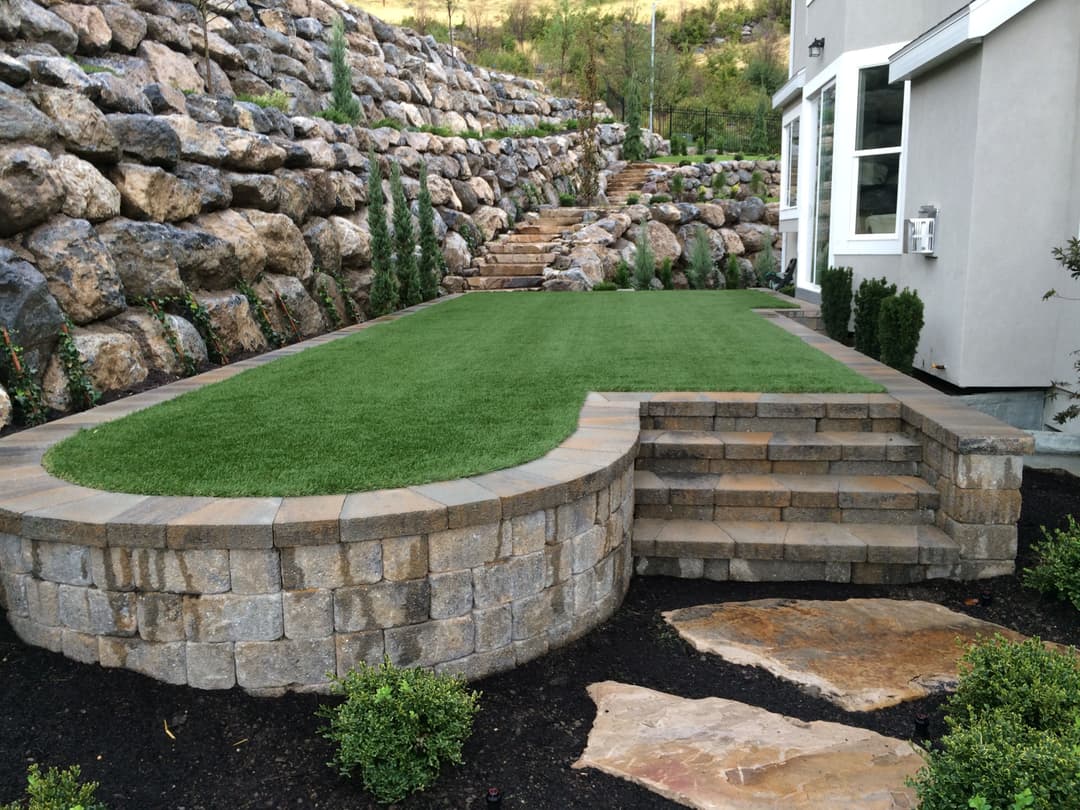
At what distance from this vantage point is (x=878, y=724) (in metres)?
2.99

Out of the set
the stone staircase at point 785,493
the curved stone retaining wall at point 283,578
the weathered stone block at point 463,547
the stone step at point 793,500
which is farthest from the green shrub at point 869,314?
the weathered stone block at point 463,547

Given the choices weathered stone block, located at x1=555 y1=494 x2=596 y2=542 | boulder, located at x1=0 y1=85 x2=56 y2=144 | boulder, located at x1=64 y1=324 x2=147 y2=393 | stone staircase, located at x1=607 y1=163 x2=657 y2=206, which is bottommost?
weathered stone block, located at x1=555 y1=494 x2=596 y2=542

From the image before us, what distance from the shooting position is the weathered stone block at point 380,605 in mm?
3004

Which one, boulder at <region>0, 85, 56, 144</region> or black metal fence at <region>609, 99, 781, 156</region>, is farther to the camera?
black metal fence at <region>609, 99, 781, 156</region>

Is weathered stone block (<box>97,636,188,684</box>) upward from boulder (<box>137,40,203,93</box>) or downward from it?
downward

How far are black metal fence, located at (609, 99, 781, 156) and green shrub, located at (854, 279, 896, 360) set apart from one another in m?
18.5

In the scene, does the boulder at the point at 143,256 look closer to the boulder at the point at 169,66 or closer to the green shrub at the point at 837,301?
the boulder at the point at 169,66

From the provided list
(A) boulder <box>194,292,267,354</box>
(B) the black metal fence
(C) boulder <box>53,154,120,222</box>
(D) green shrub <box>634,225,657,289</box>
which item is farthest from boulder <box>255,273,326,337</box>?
(B) the black metal fence

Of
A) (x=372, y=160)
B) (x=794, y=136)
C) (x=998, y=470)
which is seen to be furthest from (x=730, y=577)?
(x=794, y=136)

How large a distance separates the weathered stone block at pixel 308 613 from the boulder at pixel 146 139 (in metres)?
5.90

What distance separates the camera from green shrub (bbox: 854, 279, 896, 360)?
7391 millimetres

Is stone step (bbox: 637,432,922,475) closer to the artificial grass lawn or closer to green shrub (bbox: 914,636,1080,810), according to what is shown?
the artificial grass lawn

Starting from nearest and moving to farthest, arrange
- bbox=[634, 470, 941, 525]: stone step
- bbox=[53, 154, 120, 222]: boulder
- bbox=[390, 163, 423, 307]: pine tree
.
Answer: bbox=[634, 470, 941, 525]: stone step
bbox=[53, 154, 120, 222]: boulder
bbox=[390, 163, 423, 307]: pine tree

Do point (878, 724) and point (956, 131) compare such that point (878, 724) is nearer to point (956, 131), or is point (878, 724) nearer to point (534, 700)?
point (534, 700)
